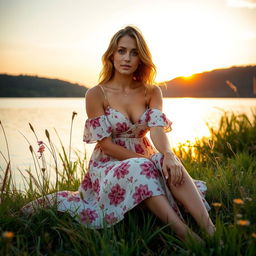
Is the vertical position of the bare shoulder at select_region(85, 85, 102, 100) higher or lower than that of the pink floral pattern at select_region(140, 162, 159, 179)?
higher

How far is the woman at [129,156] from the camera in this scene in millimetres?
2344

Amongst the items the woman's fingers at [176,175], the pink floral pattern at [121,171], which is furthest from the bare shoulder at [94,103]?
the woman's fingers at [176,175]

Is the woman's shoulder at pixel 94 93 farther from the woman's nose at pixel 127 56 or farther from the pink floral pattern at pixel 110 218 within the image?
the pink floral pattern at pixel 110 218

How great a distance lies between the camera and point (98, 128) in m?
2.91

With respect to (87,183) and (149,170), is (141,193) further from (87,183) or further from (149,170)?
(87,183)

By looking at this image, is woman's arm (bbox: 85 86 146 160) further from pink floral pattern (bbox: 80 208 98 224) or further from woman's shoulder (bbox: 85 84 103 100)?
pink floral pattern (bbox: 80 208 98 224)

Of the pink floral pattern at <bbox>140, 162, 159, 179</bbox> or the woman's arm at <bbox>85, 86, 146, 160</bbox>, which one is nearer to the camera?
the pink floral pattern at <bbox>140, 162, 159, 179</bbox>

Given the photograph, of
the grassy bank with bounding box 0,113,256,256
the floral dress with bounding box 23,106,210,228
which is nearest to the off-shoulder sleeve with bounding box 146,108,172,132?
the floral dress with bounding box 23,106,210,228

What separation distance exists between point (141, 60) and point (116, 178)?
3.67 ft

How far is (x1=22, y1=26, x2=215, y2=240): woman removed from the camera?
234 cm

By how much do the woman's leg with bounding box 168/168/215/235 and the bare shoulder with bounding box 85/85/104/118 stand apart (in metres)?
0.93

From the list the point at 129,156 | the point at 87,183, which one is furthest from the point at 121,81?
the point at 87,183

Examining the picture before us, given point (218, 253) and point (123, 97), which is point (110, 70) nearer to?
point (123, 97)

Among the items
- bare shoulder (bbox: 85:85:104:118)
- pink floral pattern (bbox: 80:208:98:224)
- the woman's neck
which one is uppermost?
the woman's neck
